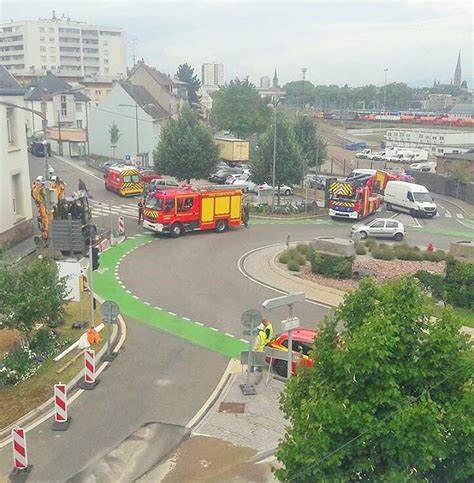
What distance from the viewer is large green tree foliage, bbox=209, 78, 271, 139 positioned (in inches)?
3056

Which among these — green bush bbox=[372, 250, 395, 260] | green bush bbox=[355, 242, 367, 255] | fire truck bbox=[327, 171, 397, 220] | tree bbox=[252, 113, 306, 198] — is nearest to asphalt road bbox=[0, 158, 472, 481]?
fire truck bbox=[327, 171, 397, 220]

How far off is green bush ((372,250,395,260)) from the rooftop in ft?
57.5

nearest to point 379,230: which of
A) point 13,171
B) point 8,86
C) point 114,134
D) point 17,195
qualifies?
point 17,195

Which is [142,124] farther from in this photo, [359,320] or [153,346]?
[359,320]

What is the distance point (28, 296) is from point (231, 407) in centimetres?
555

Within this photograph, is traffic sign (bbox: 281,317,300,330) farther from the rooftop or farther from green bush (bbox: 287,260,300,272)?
the rooftop

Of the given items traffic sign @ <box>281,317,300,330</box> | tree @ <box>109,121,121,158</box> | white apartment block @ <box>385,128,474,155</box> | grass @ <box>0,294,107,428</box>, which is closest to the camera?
grass @ <box>0,294,107,428</box>

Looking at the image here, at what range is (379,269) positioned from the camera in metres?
24.9

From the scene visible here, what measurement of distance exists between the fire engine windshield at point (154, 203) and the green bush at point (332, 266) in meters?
9.06

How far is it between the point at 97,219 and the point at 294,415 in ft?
97.4

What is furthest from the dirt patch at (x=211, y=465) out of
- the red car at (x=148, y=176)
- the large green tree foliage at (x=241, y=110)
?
the large green tree foliage at (x=241, y=110)

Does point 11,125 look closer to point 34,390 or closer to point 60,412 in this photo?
point 34,390

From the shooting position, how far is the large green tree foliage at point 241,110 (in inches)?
3056

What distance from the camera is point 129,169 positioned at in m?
43.0
